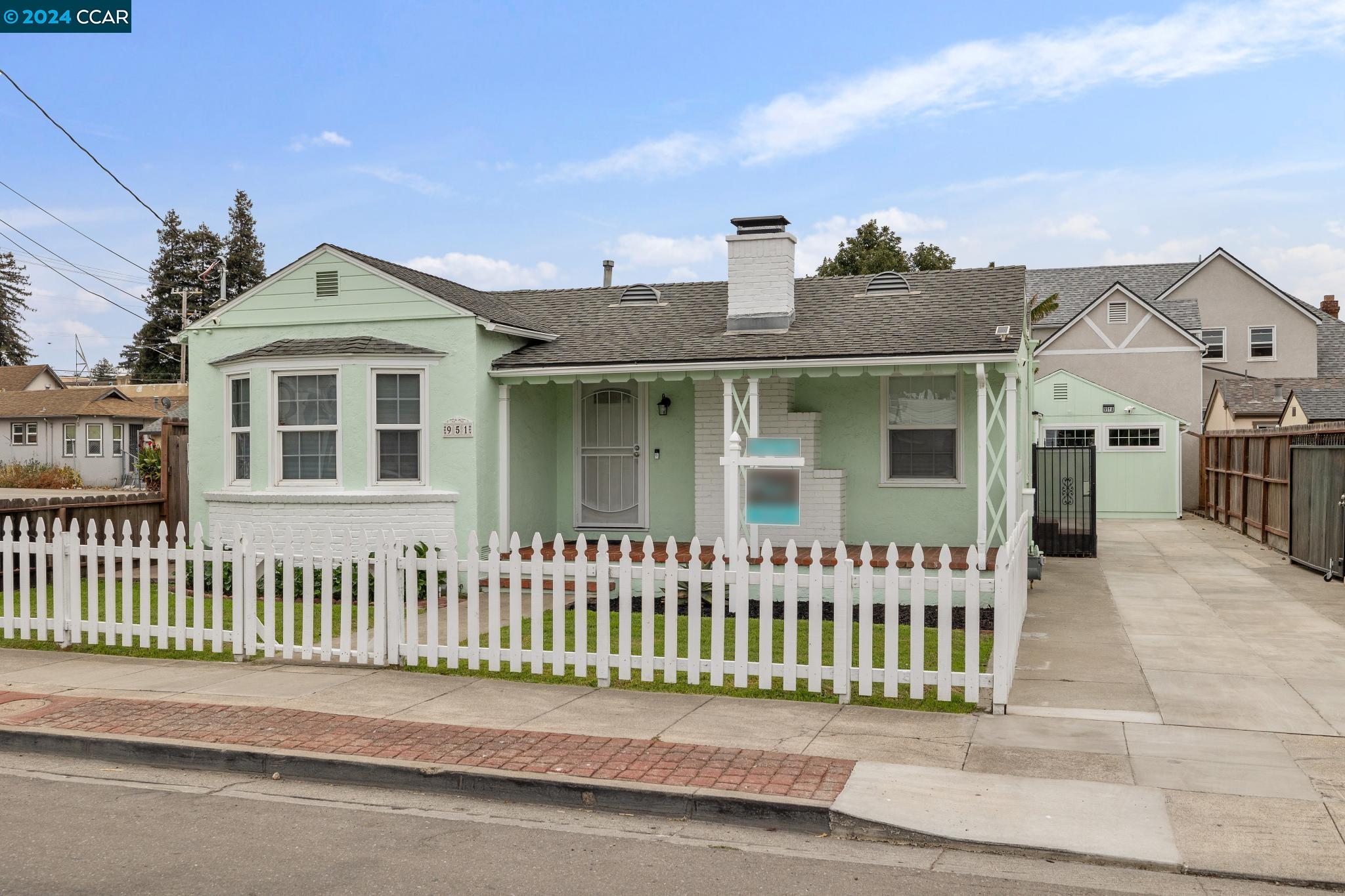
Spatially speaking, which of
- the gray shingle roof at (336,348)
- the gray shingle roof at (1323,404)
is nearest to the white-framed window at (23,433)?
the gray shingle roof at (336,348)

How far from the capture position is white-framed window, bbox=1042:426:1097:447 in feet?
92.5

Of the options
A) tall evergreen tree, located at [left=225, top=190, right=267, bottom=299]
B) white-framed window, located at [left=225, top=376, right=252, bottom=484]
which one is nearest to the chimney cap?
white-framed window, located at [left=225, top=376, right=252, bottom=484]

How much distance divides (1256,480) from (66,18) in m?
21.0

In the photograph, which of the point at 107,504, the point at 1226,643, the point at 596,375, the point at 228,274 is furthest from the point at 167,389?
the point at 1226,643

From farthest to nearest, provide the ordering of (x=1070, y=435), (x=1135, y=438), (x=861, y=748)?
(x=1070, y=435) → (x=1135, y=438) → (x=861, y=748)

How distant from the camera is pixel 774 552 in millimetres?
14047

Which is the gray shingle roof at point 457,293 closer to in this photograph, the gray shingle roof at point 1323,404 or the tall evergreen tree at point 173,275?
the gray shingle roof at point 1323,404

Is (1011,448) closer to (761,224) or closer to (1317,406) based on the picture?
(761,224)

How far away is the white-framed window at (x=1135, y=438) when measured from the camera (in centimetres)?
2794

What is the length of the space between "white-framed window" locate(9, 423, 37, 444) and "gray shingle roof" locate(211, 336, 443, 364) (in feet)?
134

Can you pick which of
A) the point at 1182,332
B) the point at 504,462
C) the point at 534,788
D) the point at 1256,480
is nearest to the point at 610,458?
the point at 504,462

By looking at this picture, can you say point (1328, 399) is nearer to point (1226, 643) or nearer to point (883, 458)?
point (883, 458)

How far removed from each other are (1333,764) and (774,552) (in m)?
8.00

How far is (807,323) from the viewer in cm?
1478
